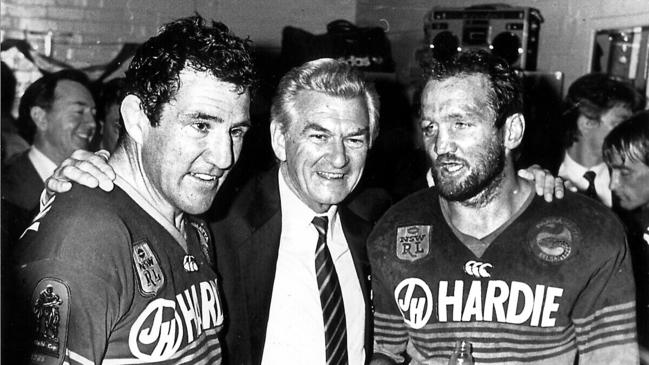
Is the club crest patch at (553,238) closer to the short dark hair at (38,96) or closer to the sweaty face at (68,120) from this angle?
the sweaty face at (68,120)

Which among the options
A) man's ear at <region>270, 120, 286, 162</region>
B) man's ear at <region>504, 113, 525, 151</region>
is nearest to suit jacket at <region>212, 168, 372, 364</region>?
man's ear at <region>270, 120, 286, 162</region>

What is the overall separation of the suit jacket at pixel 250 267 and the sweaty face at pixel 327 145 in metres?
0.19

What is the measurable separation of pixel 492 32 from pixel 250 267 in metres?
3.80

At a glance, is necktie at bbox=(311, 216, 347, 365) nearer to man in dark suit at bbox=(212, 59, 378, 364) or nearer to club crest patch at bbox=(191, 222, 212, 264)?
man in dark suit at bbox=(212, 59, 378, 364)

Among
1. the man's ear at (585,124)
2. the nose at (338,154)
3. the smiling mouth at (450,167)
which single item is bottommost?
the man's ear at (585,124)

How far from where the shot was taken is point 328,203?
102 inches

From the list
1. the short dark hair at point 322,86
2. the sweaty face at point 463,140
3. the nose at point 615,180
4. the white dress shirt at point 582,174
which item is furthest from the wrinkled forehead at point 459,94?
the white dress shirt at point 582,174

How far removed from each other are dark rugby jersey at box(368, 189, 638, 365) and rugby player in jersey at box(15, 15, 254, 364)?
2.53 ft

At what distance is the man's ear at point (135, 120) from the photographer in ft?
6.66

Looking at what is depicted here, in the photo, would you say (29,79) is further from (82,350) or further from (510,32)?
(82,350)

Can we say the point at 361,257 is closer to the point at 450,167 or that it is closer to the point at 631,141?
the point at 450,167

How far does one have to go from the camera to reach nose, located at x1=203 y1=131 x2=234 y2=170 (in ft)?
6.64

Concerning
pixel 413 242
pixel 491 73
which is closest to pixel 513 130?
pixel 491 73

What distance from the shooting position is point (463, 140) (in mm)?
2506
